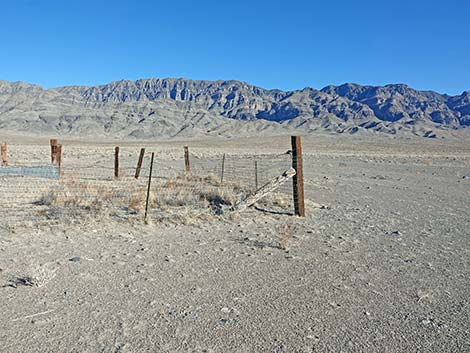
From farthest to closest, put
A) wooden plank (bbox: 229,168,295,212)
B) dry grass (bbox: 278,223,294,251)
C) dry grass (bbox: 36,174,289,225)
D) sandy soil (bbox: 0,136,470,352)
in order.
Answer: wooden plank (bbox: 229,168,295,212), dry grass (bbox: 36,174,289,225), dry grass (bbox: 278,223,294,251), sandy soil (bbox: 0,136,470,352)

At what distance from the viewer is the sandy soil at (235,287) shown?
453 centimetres

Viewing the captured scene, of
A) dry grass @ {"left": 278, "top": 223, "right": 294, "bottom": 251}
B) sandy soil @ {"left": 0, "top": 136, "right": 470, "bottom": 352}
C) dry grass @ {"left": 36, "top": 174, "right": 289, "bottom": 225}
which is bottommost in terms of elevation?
sandy soil @ {"left": 0, "top": 136, "right": 470, "bottom": 352}

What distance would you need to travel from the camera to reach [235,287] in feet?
19.6

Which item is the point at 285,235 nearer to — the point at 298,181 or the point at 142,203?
the point at 298,181

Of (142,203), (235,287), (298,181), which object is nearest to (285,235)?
(235,287)

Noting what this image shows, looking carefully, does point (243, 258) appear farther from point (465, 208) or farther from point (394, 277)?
point (465, 208)

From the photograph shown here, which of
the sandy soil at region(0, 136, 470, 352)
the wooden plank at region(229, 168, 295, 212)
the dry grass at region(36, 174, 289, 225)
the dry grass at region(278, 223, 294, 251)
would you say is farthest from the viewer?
the wooden plank at region(229, 168, 295, 212)

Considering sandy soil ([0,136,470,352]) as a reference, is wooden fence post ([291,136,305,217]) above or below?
above

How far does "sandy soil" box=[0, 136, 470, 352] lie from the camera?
14.9 feet

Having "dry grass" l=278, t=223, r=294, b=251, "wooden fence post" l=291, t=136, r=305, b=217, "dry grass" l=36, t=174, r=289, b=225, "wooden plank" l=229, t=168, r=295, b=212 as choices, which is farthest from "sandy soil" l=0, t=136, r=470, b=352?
"wooden fence post" l=291, t=136, r=305, b=217

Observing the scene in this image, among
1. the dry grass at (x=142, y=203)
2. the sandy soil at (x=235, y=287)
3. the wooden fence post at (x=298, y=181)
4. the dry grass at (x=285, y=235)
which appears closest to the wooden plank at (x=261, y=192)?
the wooden fence post at (x=298, y=181)

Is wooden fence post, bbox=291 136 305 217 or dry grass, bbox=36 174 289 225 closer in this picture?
dry grass, bbox=36 174 289 225

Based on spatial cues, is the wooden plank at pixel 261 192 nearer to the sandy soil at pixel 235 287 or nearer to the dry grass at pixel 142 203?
the dry grass at pixel 142 203

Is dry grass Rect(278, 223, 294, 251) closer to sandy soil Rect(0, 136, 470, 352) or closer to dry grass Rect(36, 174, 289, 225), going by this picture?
sandy soil Rect(0, 136, 470, 352)
